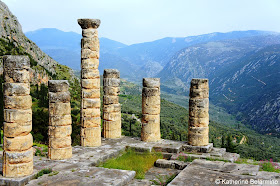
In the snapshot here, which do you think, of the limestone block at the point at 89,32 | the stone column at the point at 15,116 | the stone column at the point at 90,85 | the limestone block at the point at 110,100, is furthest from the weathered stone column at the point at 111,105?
the stone column at the point at 15,116

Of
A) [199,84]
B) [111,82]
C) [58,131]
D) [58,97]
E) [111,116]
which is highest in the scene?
[111,82]

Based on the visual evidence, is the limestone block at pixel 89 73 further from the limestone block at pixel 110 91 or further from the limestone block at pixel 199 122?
the limestone block at pixel 199 122

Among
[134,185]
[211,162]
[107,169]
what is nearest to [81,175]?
[107,169]

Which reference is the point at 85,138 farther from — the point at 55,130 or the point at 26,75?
the point at 26,75

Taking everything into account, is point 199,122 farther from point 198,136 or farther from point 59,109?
point 59,109

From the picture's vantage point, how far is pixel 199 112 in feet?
54.2

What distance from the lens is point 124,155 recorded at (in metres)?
15.6

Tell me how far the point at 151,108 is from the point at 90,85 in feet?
12.2

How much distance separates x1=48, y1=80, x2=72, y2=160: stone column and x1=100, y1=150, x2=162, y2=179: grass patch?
2.01 metres

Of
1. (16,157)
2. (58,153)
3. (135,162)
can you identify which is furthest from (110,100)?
(16,157)

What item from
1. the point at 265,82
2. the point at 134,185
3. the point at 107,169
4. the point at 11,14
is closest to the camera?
the point at 134,185

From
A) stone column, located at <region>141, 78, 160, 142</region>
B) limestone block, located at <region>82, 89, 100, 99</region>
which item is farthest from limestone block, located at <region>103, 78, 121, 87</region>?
limestone block, located at <region>82, 89, 100, 99</region>

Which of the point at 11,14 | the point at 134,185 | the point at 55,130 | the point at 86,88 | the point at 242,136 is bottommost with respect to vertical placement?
the point at 242,136

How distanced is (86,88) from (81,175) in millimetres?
5985
